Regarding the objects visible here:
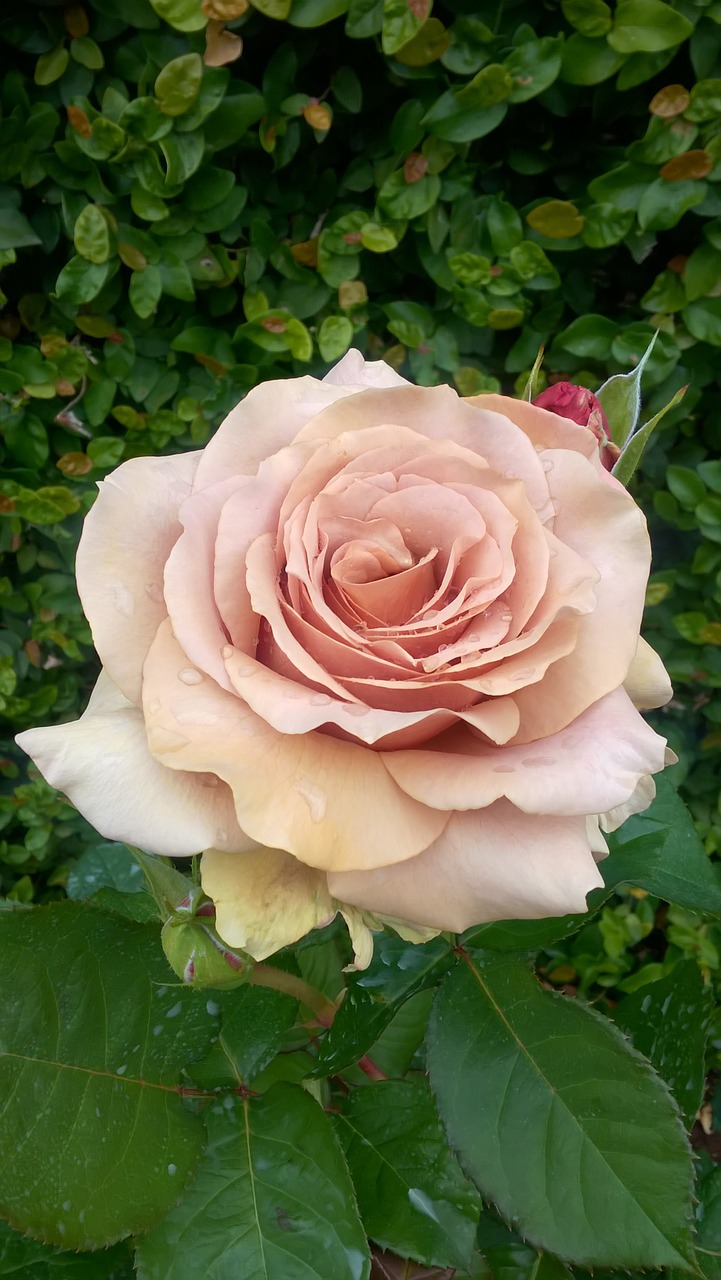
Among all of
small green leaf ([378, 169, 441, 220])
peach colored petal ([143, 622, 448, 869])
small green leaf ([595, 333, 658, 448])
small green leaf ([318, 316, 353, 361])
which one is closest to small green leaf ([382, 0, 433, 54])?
small green leaf ([378, 169, 441, 220])

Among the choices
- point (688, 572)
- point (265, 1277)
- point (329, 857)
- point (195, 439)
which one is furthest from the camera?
point (688, 572)

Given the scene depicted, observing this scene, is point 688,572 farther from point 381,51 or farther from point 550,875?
point 550,875

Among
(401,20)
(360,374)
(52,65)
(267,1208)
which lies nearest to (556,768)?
(360,374)

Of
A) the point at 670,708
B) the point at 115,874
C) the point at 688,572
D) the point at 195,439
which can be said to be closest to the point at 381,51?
the point at 195,439

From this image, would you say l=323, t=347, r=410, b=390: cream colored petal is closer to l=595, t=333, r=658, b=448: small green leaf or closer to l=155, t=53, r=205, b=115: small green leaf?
l=595, t=333, r=658, b=448: small green leaf

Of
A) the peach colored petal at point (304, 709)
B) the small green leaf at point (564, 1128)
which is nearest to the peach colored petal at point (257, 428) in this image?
the peach colored petal at point (304, 709)

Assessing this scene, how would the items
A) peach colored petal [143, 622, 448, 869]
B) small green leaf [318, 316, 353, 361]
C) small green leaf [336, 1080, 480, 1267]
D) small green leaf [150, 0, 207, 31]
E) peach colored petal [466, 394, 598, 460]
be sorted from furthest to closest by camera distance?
small green leaf [318, 316, 353, 361], small green leaf [150, 0, 207, 31], small green leaf [336, 1080, 480, 1267], peach colored petal [466, 394, 598, 460], peach colored petal [143, 622, 448, 869]
